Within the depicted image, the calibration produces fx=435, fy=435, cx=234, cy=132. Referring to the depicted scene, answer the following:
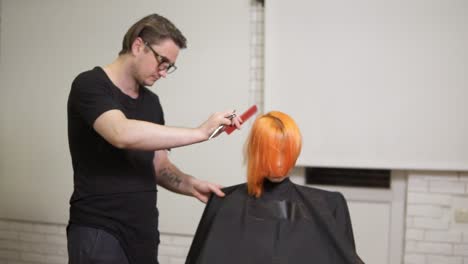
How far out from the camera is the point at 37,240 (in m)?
2.71

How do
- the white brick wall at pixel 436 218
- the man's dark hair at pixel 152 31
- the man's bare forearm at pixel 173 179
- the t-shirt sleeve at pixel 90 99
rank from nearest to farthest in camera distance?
the t-shirt sleeve at pixel 90 99
the man's dark hair at pixel 152 31
the man's bare forearm at pixel 173 179
the white brick wall at pixel 436 218

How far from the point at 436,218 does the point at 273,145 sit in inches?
53.1

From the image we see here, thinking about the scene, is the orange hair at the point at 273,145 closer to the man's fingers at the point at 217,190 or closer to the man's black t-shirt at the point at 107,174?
the man's fingers at the point at 217,190

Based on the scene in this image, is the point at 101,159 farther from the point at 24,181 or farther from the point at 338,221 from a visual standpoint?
the point at 24,181

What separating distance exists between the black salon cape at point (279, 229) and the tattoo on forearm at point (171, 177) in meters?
0.22

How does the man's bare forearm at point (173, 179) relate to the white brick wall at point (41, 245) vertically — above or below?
above

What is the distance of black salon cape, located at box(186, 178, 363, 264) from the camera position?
4.14 feet

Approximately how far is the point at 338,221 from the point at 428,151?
0.94 meters

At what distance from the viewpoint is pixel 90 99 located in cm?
122

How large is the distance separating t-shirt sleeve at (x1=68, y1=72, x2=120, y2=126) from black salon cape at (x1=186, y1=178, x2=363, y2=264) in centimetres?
49

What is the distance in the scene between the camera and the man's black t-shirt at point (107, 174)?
1.28 m

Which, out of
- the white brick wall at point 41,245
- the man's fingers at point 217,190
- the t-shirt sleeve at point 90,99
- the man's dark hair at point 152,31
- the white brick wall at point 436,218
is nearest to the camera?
the t-shirt sleeve at point 90,99

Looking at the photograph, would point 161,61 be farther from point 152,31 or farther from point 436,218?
point 436,218

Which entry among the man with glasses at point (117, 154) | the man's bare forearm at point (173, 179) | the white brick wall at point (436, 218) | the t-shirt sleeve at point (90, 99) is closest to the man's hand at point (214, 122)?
the man with glasses at point (117, 154)
